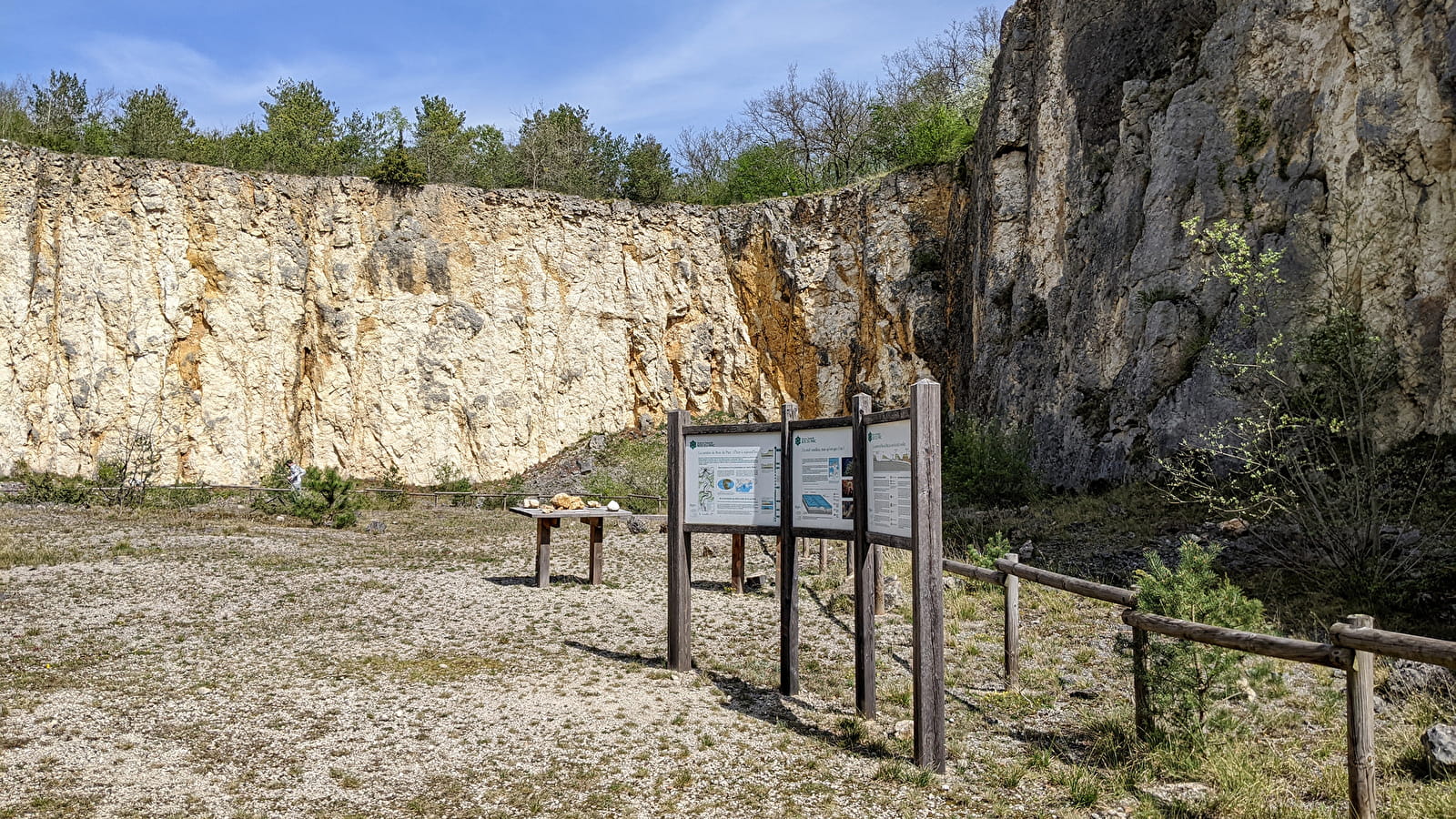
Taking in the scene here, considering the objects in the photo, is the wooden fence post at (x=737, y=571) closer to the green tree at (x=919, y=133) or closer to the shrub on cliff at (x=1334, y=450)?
the shrub on cliff at (x=1334, y=450)

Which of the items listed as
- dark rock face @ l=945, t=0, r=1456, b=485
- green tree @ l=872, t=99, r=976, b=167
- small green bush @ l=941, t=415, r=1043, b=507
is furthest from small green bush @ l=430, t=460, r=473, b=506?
green tree @ l=872, t=99, r=976, b=167

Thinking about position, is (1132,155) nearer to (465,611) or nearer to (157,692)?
(465,611)

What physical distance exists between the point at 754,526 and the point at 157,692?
200 inches

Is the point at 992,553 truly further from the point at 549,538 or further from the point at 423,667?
the point at 423,667

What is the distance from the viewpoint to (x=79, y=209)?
85.7 ft

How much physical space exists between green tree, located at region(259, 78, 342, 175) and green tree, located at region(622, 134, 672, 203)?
34.4 ft

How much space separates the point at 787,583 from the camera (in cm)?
758

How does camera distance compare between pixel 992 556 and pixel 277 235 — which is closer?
pixel 992 556

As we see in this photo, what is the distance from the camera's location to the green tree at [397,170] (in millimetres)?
29391

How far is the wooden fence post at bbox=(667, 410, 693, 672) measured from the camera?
8352mm

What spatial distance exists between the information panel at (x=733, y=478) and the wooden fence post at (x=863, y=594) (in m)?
1.08

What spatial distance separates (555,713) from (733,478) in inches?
97.3

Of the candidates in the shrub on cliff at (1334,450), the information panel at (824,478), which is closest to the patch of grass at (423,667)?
the information panel at (824,478)

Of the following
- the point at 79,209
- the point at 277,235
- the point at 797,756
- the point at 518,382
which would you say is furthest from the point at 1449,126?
the point at 79,209
